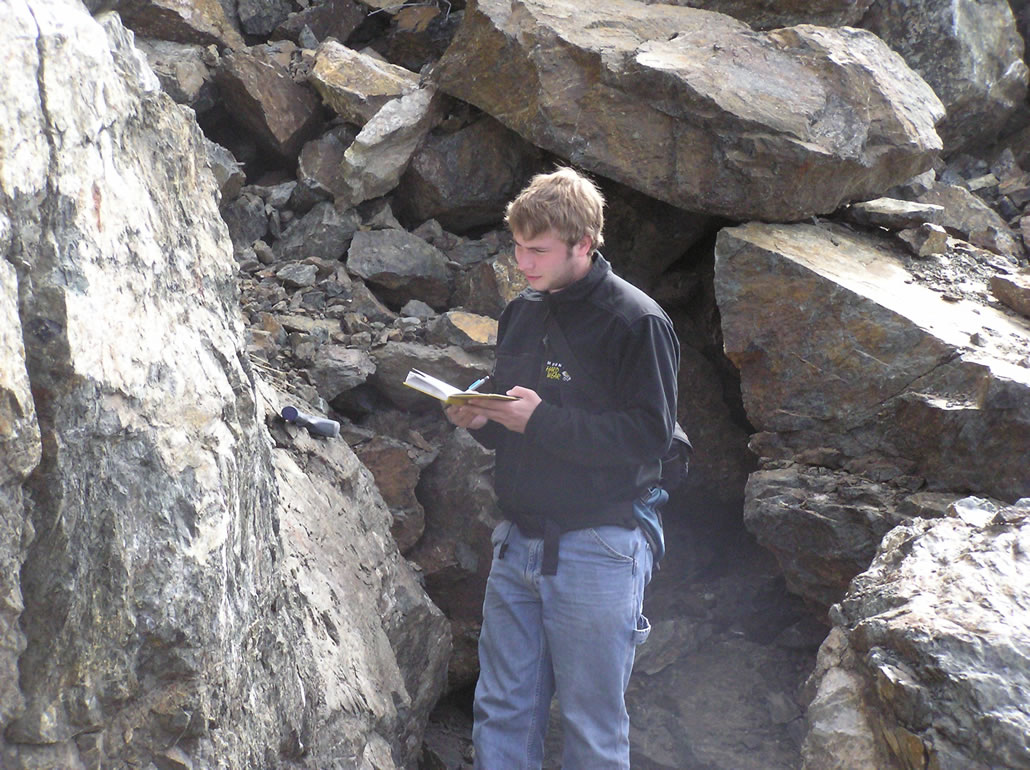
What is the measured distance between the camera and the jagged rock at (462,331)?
15.1ft

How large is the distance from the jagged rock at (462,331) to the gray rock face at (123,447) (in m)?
1.98

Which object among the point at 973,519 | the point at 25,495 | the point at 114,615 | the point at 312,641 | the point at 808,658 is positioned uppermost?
the point at 25,495

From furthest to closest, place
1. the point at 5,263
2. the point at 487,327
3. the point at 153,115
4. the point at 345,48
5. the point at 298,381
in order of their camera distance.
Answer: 1. the point at 345,48
2. the point at 487,327
3. the point at 298,381
4. the point at 153,115
5. the point at 5,263

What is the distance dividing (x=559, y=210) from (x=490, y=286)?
7.51ft

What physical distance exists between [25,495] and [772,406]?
3.42 metres

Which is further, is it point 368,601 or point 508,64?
point 508,64

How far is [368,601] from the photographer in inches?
138

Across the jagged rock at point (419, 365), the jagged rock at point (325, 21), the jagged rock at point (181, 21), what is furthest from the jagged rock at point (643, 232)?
the jagged rock at point (181, 21)

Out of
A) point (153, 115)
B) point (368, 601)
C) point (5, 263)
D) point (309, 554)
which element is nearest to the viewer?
point (5, 263)

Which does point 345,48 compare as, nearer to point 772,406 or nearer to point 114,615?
point 772,406

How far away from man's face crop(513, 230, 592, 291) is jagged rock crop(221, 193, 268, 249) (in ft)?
9.06

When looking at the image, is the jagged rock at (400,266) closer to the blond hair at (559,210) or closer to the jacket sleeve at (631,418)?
the blond hair at (559,210)

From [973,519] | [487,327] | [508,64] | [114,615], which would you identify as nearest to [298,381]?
[487,327]

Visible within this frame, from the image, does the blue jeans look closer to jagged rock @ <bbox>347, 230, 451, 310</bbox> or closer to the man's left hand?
the man's left hand
